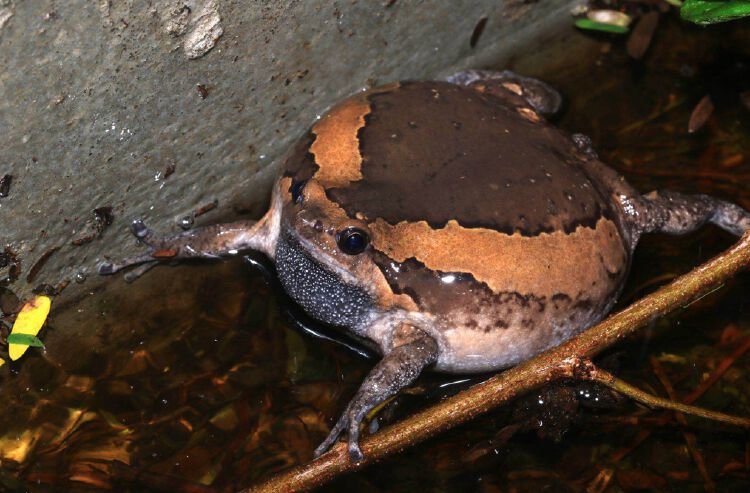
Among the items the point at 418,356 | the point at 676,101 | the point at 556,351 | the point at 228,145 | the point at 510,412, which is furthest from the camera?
the point at 676,101

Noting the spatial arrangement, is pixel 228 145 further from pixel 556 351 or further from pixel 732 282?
pixel 732 282

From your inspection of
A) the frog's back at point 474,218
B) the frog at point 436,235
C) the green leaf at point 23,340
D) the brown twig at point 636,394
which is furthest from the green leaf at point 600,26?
the green leaf at point 23,340

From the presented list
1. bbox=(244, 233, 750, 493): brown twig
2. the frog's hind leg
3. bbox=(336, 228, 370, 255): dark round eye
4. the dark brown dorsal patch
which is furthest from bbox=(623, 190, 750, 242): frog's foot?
bbox=(336, 228, 370, 255): dark round eye

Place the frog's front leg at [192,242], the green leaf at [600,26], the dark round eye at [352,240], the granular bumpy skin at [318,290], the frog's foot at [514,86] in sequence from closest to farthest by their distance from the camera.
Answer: the dark round eye at [352,240], the granular bumpy skin at [318,290], the frog's front leg at [192,242], the frog's foot at [514,86], the green leaf at [600,26]

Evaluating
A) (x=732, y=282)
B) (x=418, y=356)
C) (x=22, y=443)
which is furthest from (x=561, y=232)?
(x=22, y=443)

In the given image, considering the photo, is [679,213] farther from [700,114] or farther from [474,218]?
[474,218]

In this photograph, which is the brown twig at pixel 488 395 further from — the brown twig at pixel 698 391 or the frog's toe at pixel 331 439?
the brown twig at pixel 698 391
